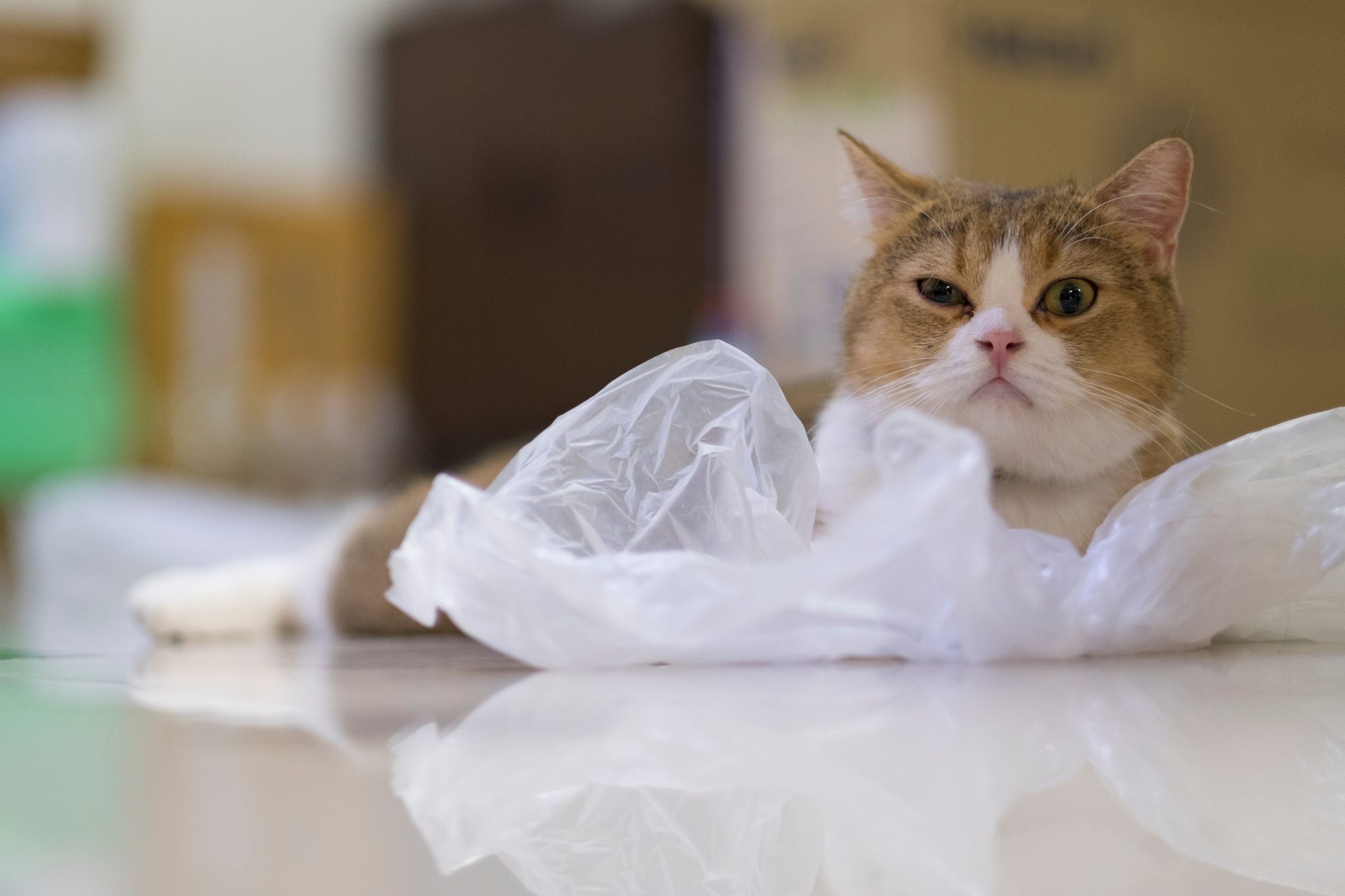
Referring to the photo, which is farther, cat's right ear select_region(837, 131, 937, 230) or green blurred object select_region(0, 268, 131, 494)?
green blurred object select_region(0, 268, 131, 494)

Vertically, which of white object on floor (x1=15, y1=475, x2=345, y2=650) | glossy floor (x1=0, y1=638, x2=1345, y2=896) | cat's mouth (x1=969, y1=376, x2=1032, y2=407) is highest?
cat's mouth (x1=969, y1=376, x2=1032, y2=407)

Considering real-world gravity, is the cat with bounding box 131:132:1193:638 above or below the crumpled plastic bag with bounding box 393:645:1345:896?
above

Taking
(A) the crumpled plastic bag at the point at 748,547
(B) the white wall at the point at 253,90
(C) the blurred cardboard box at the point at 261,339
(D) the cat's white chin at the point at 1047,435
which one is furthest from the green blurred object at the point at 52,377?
(D) the cat's white chin at the point at 1047,435

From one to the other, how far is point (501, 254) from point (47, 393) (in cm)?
149

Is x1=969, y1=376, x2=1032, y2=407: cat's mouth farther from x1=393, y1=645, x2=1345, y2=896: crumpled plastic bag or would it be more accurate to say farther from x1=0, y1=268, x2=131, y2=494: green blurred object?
x1=0, y1=268, x2=131, y2=494: green blurred object

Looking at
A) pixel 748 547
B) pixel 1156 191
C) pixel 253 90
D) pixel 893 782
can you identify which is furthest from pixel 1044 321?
pixel 253 90

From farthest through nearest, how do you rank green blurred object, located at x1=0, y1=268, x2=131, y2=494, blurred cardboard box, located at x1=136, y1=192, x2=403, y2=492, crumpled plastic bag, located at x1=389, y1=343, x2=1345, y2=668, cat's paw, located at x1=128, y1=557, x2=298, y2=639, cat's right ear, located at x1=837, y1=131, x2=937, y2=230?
blurred cardboard box, located at x1=136, y1=192, x2=403, y2=492, green blurred object, located at x1=0, y1=268, x2=131, y2=494, cat's paw, located at x1=128, y1=557, x2=298, y2=639, cat's right ear, located at x1=837, y1=131, x2=937, y2=230, crumpled plastic bag, located at x1=389, y1=343, x2=1345, y2=668

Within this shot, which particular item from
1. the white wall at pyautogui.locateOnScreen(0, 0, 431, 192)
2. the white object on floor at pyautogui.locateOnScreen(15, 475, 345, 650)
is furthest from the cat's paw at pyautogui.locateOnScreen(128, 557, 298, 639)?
the white wall at pyautogui.locateOnScreen(0, 0, 431, 192)

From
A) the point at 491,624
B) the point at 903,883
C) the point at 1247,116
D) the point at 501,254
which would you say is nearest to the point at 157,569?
the point at 491,624

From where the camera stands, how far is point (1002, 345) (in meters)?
0.83

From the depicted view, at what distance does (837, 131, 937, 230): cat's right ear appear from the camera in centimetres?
97

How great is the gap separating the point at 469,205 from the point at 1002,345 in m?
3.63

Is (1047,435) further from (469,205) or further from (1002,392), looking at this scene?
(469,205)

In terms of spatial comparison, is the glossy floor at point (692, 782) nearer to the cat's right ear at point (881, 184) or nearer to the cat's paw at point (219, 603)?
the cat's paw at point (219, 603)
